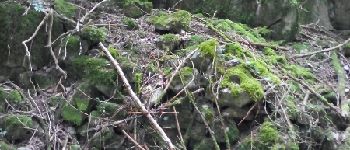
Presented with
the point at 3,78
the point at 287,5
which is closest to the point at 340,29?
the point at 287,5

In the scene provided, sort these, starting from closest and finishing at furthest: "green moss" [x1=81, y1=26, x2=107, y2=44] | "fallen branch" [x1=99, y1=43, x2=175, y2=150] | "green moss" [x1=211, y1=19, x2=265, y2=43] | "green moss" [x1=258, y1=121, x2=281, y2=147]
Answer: "fallen branch" [x1=99, y1=43, x2=175, y2=150] → "green moss" [x1=258, y1=121, x2=281, y2=147] → "green moss" [x1=81, y1=26, x2=107, y2=44] → "green moss" [x1=211, y1=19, x2=265, y2=43]

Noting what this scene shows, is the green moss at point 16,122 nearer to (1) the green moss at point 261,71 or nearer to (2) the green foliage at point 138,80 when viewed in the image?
(2) the green foliage at point 138,80

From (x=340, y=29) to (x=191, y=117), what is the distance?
15.8ft

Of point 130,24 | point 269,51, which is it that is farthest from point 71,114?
point 269,51

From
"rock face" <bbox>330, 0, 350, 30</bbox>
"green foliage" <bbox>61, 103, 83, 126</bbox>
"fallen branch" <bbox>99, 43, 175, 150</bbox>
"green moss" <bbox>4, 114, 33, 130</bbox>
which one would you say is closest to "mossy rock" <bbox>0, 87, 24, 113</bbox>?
"green moss" <bbox>4, 114, 33, 130</bbox>

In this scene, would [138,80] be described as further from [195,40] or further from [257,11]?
[257,11]

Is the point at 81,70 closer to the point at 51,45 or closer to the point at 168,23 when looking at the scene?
the point at 51,45

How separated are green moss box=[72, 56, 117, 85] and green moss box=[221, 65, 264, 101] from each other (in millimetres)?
1186

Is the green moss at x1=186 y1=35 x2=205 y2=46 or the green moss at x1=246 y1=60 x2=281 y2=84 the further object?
the green moss at x1=186 y1=35 x2=205 y2=46

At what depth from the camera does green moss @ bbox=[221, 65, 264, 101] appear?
4.48m

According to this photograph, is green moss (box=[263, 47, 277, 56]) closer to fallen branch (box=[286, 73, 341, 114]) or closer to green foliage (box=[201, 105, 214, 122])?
fallen branch (box=[286, 73, 341, 114])

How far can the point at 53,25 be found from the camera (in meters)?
4.96

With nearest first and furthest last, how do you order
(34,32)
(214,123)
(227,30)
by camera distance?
(214,123) → (34,32) → (227,30)

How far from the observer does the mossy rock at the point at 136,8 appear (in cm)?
592
